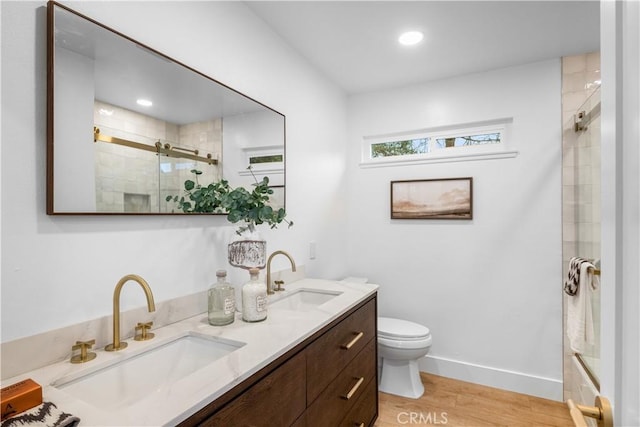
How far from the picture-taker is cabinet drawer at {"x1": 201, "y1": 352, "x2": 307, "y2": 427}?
2.99 ft

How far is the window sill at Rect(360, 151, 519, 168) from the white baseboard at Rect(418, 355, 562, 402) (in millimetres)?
1673

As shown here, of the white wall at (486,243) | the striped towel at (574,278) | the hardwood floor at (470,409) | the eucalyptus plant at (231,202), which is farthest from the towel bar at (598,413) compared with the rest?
the white wall at (486,243)

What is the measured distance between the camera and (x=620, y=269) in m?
0.53

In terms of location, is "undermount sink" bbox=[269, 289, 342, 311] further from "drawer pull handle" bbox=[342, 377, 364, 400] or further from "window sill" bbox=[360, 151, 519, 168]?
"window sill" bbox=[360, 151, 519, 168]

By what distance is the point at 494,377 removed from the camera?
2611 mm

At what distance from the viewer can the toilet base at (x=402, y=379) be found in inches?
98.1

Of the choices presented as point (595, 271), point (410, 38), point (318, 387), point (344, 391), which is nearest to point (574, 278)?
point (595, 271)

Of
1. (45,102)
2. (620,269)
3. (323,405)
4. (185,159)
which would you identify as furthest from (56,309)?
(620,269)

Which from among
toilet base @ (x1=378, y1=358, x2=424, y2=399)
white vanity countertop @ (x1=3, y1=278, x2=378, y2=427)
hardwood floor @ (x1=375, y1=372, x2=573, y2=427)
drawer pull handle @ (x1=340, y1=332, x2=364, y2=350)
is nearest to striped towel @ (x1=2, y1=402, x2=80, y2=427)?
white vanity countertop @ (x1=3, y1=278, x2=378, y2=427)

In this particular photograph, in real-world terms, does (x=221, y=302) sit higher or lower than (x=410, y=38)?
lower

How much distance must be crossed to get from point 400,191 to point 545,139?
114 cm

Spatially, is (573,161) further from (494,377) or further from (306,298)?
(306,298)

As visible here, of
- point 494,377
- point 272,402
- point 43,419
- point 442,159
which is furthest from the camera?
point 442,159

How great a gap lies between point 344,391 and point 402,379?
3.62ft
